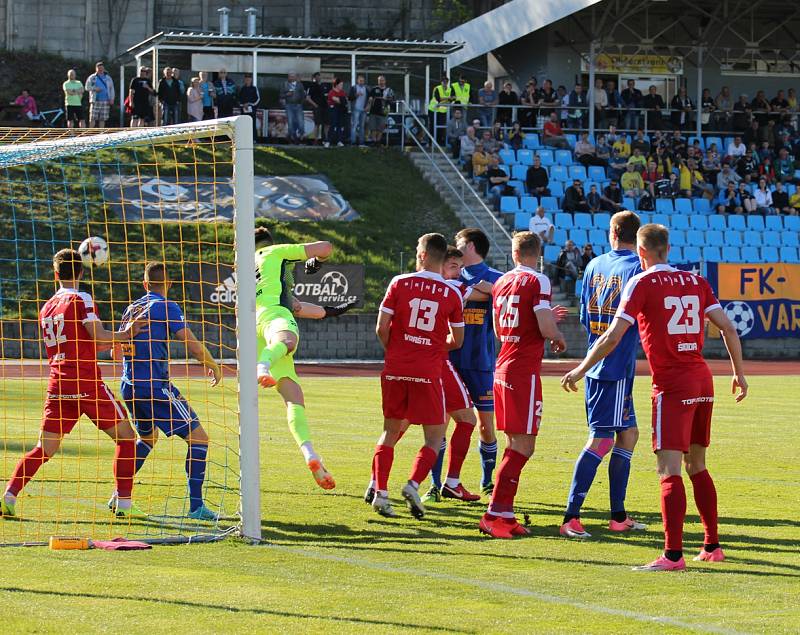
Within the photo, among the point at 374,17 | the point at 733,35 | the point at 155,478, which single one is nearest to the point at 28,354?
the point at 155,478

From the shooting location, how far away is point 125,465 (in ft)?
29.9

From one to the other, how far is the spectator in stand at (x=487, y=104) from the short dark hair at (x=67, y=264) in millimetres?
27030

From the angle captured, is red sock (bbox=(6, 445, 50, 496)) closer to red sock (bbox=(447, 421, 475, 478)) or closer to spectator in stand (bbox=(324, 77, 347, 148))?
red sock (bbox=(447, 421, 475, 478))

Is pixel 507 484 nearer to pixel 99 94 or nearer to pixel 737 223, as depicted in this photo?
pixel 737 223

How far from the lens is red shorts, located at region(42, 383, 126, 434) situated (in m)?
9.15

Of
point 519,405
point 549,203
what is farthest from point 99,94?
point 519,405

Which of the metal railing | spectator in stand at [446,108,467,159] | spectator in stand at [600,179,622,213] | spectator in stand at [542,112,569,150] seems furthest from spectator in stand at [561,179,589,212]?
spectator in stand at [446,108,467,159]

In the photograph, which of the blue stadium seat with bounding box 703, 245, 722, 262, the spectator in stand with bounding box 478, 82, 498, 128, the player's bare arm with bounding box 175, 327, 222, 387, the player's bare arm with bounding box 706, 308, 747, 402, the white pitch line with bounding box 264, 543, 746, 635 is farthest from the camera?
the spectator in stand with bounding box 478, 82, 498, 128

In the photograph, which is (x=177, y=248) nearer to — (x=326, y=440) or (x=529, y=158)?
(x=529, y=158)

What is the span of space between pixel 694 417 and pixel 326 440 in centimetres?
683

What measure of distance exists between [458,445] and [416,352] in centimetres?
139

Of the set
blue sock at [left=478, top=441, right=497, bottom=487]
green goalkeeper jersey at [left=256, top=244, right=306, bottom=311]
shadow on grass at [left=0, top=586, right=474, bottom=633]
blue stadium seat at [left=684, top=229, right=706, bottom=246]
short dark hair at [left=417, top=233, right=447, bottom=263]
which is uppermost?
blue stadium seat at [left=684, top=229, right=706, bottom=246]

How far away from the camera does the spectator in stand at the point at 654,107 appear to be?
36.8 metres

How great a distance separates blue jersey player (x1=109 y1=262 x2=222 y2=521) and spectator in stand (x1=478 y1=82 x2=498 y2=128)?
2692 centimetres
